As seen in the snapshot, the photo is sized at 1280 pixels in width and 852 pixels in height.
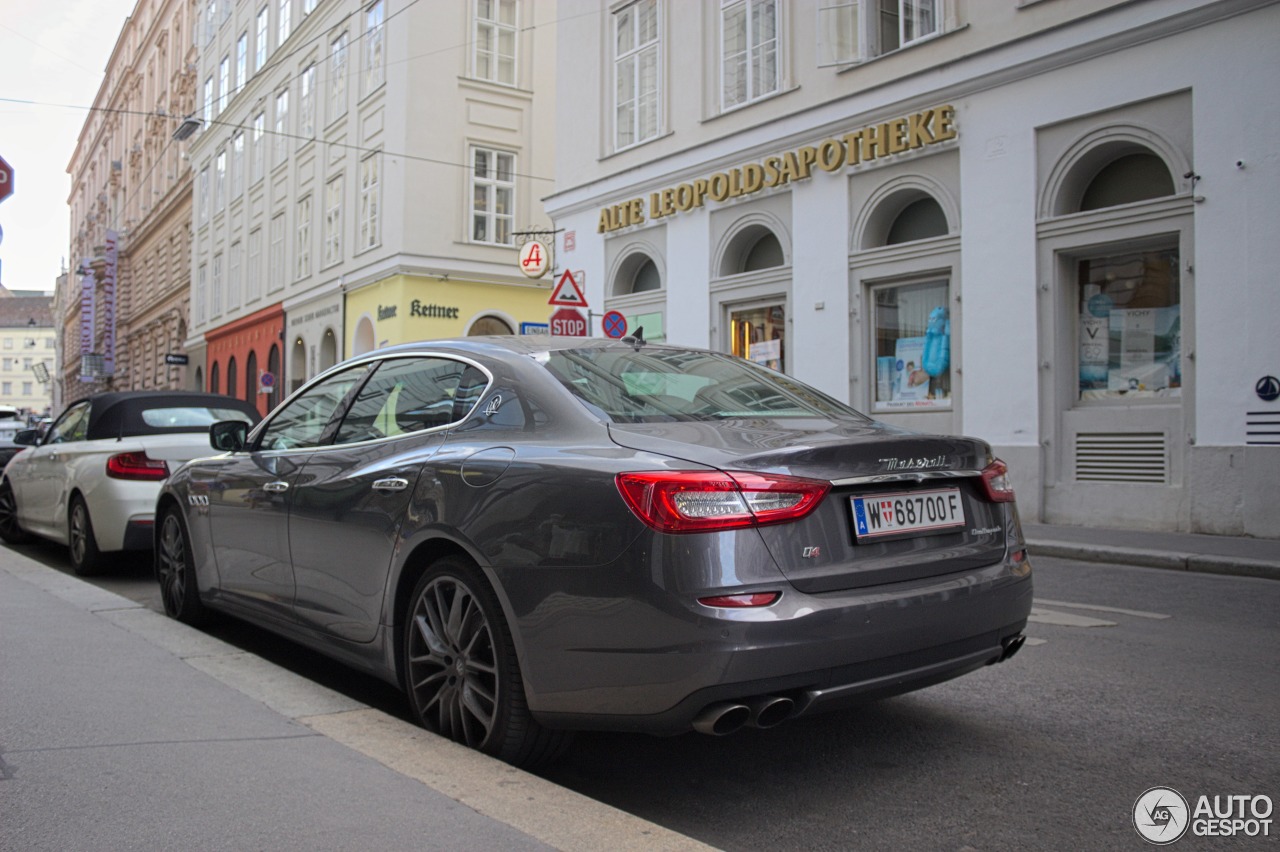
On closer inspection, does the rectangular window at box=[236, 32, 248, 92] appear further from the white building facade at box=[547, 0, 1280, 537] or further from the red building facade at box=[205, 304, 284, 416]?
the white building facade at box=[547, 0, 1280, 537]

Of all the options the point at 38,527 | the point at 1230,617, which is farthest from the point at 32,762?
the point at 38,527

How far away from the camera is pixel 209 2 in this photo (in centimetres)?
4962

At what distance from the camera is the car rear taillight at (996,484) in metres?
3.66

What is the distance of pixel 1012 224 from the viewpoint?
13.7 meters

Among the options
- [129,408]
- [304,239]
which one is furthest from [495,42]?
[129,408]

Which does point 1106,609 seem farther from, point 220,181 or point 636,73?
point 220,181

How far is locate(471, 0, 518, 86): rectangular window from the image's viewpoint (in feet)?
98.7

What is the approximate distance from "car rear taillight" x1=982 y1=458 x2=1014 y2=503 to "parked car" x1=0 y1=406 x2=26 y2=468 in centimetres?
1506

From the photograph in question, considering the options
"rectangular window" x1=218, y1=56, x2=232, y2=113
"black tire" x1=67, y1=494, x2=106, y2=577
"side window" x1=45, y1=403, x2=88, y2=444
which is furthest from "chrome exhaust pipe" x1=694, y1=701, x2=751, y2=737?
"rectangular window" x1=218, y1=56, x2=232, y2=113

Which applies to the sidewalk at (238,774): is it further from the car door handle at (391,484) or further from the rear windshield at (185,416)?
the rear windshield at (185,416)

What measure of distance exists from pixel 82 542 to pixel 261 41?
37977 millimetres

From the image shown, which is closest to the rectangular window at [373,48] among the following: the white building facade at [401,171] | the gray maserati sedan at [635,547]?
the white building facade at [401,171]

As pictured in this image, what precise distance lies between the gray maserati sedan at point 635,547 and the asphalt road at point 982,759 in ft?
1.18

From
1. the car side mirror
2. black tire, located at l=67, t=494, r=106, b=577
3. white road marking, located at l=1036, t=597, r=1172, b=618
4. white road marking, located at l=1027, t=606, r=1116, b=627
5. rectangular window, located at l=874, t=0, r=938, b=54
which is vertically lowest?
white road marking, located at l=1036, t=597, r=1172, b=618
